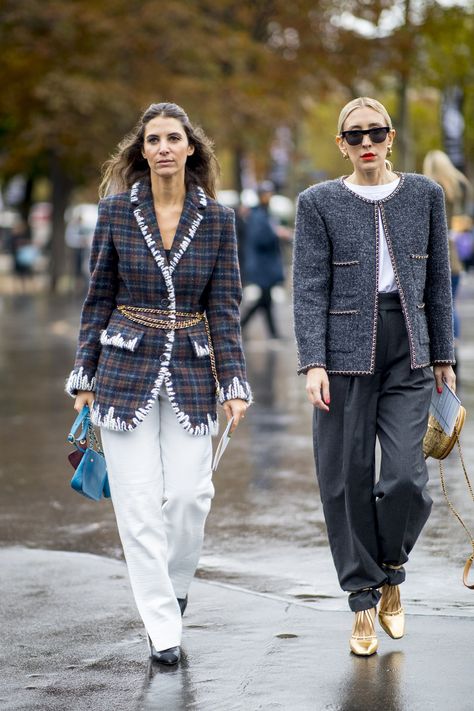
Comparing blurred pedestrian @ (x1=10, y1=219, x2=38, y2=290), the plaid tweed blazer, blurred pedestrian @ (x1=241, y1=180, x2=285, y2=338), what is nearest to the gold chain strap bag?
the plaid tweed blazer

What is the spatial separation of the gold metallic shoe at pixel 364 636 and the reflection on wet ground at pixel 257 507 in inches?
25.5

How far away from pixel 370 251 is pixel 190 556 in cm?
131

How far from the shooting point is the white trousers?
5078 mm

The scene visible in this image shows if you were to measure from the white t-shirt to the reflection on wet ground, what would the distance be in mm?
1413

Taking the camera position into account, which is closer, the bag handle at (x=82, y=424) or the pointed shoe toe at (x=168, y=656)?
the pointed shoe toe at (x=168, y=656)

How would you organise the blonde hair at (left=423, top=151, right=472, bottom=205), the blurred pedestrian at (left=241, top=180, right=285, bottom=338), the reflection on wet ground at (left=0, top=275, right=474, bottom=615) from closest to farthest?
the reflection on wet ground at (left=0, top=275, right=474, bottom=615) → the blonde hair at (left=423, top=151, right=472, bottom=205) → the blurred pedestrian at (left=241, top=180, right=285, bottom=338)

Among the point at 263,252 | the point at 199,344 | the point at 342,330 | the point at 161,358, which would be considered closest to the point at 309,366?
the point at 342,330

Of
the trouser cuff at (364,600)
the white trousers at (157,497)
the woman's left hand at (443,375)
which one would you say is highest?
the woman's left hand at (443,375)

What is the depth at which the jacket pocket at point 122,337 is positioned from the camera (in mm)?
5105

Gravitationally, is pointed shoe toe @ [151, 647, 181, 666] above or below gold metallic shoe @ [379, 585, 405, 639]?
below

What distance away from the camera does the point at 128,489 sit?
5.10 metres

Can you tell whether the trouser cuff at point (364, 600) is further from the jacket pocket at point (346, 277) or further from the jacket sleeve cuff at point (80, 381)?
the jacket sleeve cuff at point (80, 381)

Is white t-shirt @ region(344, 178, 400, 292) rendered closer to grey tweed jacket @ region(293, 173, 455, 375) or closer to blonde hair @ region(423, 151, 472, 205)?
grey tweed jacket @ region(293, 173, 455, 375)

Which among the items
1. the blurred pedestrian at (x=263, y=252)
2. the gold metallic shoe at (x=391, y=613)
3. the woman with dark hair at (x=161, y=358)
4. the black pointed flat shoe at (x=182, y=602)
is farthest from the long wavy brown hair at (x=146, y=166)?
the blurred pedestrian at (x=263, y=252)
